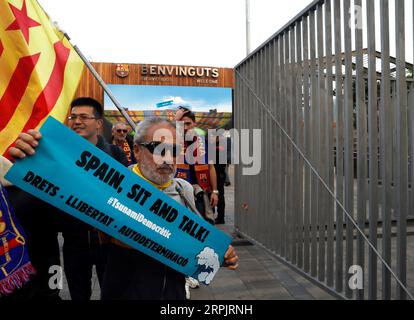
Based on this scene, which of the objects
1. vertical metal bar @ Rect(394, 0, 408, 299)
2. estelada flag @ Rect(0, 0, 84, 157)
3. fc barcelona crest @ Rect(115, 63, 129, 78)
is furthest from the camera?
fc barcelona crest @ Rect(115, 63, 129, 78)

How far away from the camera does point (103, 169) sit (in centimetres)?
174

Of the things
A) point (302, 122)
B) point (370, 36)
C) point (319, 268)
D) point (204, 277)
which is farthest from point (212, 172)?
point (204, 277)

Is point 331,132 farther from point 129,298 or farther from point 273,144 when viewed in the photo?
point 129,298

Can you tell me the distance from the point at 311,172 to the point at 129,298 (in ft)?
6.93

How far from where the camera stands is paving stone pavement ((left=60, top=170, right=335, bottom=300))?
11.9 feet

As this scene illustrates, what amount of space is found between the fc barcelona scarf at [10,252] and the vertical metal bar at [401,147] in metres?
2.17

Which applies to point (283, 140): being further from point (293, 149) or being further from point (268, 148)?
point (268, 148)

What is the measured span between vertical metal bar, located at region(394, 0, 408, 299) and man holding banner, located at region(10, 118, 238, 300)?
3.88 ft

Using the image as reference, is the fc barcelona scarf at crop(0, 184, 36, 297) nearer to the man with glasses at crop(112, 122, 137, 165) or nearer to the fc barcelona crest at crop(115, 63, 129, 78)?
the man with glasses at crop(112, 122, 137, 165)

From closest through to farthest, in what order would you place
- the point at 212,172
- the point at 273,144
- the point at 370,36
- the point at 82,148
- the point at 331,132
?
1. the point at 82,148
2. the point at 370,36
3. the point at 331,132
4. the point at 273,144
5. the point at 212,172

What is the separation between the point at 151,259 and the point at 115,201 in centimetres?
40

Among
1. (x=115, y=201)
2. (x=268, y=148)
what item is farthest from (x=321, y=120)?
(x=115, y=201)

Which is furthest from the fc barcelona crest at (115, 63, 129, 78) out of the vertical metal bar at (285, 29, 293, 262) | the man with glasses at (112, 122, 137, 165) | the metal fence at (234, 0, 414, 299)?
the vertical metal bar at (285, 29, 293, 262)

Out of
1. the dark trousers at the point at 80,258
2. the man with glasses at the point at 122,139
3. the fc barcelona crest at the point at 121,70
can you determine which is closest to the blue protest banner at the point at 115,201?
the dark trousers at the point at 80,258
